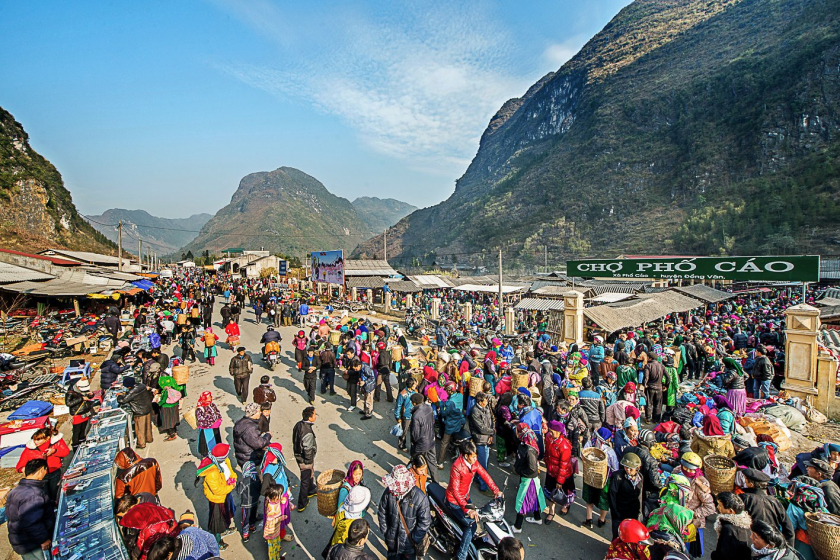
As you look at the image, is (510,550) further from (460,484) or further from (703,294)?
(703,294)

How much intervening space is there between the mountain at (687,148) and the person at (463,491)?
49.9 metres

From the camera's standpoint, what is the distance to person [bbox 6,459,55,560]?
3.74 metres

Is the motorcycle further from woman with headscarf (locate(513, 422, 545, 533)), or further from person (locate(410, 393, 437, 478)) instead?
person (locate(410, 393, 437, 478))

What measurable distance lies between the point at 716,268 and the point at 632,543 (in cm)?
1270

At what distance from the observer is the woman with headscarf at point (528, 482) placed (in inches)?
175

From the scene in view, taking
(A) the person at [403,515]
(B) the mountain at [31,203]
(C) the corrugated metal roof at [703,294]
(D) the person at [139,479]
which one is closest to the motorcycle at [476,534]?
(A) the person at [403,515]

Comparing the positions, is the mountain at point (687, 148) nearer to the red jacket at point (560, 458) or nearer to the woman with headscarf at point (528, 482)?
the red jacket at point (560, 458)

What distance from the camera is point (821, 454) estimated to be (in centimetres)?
442

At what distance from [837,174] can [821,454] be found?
61875 millimetres

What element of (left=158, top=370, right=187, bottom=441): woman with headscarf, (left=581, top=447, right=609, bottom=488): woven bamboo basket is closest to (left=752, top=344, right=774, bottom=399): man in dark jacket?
(left=581, top=447, right=609, bottom=488): woven bamboo basket

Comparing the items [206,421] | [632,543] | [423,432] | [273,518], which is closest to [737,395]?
[632,543]

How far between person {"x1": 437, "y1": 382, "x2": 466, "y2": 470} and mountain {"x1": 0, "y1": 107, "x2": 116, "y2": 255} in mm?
36535

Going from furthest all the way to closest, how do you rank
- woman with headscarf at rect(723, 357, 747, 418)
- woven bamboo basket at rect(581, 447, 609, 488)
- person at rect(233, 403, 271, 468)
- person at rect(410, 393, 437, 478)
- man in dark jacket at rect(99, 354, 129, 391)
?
man in dark jacket at rect(99, 354, 129, 391)
woman with headscarf at rect(723, 357, 747, 418)
person at rect(410, 393, 437, 478)
person at rect(233, 403, 271, 468)
woven bamboo basket at rect(581, 447, 609, 488)

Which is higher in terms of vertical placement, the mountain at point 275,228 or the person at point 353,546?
the mountain at point 275,228
